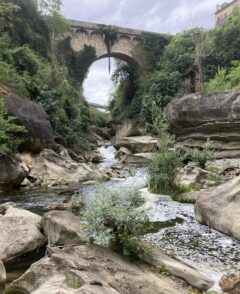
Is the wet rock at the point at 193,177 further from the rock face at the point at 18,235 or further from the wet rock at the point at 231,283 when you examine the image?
the wet rock at the point at 231,283

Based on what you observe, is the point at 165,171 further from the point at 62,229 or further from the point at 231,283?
the point at 231,283

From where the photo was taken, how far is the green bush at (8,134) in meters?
16.7

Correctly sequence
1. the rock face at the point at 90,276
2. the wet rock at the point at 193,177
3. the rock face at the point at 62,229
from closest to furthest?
the rock face at the point at 90,276
the rock face at the point at 62,229
the wet rock at the point at 193,177

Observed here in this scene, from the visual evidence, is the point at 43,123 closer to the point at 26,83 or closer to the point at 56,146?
the point at 56,146

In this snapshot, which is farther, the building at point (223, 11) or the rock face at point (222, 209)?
the building at point (223, 11)

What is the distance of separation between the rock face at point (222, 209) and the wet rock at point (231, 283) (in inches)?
103

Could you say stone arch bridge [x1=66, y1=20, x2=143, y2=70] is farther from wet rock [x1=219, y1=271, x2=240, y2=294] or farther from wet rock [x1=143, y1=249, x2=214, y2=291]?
wet rock [x1=219, y1=271, x2=240, y2=294]

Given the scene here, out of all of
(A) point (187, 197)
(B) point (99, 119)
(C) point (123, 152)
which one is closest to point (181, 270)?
(A) point (187, 197)

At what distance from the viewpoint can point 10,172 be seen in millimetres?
16359

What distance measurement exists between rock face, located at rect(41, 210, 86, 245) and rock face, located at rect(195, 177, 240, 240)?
134 inches

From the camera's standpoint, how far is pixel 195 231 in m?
9.26

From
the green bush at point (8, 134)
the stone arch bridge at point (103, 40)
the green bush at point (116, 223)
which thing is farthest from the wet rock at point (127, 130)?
the green bush at point (116, 223)

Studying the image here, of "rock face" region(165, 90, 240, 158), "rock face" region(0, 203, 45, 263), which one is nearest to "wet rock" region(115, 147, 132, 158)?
"rock face" region(165, 90, 240, 158)

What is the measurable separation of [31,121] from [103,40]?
30.4 m
